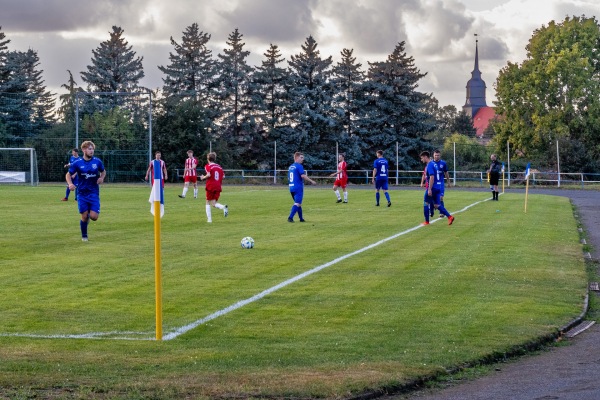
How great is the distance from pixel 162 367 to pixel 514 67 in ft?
263

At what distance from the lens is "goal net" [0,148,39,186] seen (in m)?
63.3

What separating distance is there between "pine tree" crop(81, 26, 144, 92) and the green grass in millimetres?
67479

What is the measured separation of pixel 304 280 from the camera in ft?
48.4

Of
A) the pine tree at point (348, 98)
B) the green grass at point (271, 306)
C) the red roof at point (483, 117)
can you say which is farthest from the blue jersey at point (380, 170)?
the red roof at point (483, 117)

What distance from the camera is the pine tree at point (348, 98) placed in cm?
8512

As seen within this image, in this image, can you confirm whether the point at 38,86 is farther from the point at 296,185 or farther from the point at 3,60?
the point at 296,185

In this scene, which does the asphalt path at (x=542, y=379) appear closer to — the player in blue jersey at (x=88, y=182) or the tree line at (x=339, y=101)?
the player in blue jersey at (x=88, y=182)

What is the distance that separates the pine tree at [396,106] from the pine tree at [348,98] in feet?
3.47

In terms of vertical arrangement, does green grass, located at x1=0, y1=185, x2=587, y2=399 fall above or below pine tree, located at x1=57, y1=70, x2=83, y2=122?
below

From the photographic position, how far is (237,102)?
85875mm

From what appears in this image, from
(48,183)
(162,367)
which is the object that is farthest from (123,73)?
(162,367)

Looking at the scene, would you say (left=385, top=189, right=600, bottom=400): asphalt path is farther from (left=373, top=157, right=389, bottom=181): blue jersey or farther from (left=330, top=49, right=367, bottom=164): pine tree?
(left=330, top=49, right=367, bottom=164): pine tree

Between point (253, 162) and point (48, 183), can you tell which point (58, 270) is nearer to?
point (48, 183)

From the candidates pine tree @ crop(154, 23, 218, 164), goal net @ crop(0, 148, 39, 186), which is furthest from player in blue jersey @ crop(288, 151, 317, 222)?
pine tree @ crop(154, 23, 218, 164)
